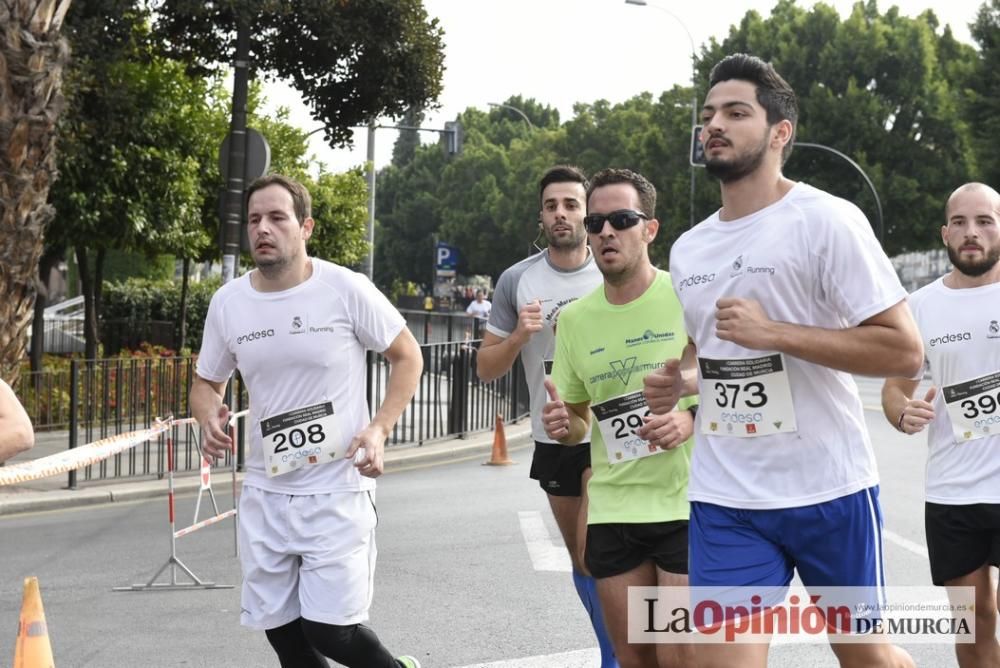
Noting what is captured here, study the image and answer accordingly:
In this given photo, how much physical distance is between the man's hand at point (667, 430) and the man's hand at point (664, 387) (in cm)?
33

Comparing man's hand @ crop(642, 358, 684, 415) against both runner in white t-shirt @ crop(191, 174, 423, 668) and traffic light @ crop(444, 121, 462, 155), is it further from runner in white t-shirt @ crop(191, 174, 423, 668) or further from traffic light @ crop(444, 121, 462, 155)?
traffic light @ crop(444, 121, 462, 155)

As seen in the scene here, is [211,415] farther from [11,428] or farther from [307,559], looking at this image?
[11,428]

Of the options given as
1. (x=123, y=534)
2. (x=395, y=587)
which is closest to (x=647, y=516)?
(x=395, y=587)

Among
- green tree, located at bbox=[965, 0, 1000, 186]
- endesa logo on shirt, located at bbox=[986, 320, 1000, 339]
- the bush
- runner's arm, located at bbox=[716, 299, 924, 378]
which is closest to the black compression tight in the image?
runner's arm, located at bbox=[716, 299, 924, 378]

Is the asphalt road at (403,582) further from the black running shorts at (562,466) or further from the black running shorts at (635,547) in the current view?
the black running shorts at (635,547)

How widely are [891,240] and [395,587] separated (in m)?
44.7

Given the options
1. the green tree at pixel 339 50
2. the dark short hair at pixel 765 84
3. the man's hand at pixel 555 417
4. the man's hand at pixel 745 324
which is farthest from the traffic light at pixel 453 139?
the man's hand at pixel 745 324

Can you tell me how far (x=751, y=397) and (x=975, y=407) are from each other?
5.93 feet

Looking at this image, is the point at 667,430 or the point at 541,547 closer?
the point at 667,430

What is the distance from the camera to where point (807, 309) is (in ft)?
13.2

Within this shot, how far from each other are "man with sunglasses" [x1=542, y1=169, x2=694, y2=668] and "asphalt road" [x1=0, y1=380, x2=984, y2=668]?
147cm

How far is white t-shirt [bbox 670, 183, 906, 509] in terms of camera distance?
13.0 ft

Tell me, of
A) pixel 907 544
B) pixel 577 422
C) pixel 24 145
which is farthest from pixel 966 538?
pixel 24 145

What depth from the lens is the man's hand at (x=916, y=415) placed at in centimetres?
527
